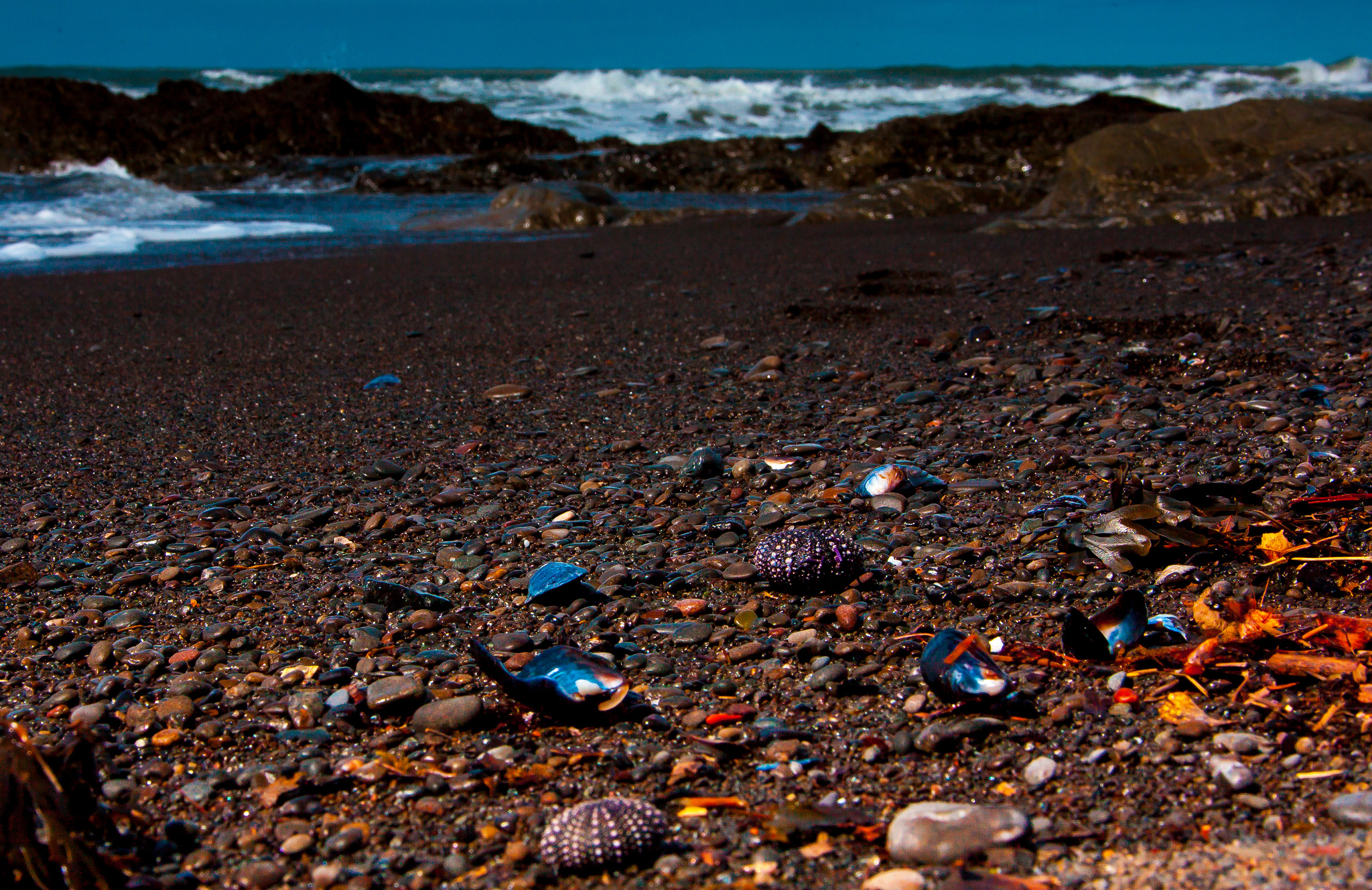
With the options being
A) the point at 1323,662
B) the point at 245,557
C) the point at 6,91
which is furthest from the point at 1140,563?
the point at 6,91

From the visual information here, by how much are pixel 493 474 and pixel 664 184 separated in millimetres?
12836

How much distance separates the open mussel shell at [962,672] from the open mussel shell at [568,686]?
1.65 feet

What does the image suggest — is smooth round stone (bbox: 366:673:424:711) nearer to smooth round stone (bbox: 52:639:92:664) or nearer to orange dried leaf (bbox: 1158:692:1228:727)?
smooth round stone (bbox: 52:639:92:664)

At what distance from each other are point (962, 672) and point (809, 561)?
49 centimetres

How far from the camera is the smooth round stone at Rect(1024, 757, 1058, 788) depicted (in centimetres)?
150

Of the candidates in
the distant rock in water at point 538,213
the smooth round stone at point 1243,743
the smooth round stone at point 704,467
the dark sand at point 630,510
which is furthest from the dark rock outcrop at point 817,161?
the smooth round stone at point 1243,743

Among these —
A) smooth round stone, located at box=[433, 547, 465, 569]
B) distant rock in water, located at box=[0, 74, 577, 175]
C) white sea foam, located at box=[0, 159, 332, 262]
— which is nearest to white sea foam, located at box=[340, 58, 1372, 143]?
distant rock in water, located at box=[0, 74, 577, 175]

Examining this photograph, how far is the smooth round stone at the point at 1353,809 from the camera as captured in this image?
1349 millimetres

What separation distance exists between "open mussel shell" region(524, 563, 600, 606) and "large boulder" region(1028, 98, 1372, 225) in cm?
717

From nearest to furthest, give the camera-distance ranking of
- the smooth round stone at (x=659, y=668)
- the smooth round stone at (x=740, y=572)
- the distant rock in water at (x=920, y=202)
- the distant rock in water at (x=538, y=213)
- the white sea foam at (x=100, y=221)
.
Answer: the smooth round stone at (x=659, y=668)
the smooth round stone at (x=740, y=572)
the white sea foam at (x=100, y=221)
the distant rock in water at (x=920, y=202)
the distant rock in water at (x=538, y=213)

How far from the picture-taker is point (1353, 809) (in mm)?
1364

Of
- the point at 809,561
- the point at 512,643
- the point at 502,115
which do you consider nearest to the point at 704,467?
the point at 809,561

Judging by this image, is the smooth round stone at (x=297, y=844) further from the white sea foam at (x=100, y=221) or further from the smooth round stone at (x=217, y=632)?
the white sea foam at (x=100, y=221)

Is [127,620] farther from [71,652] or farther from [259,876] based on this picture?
[259,876]
